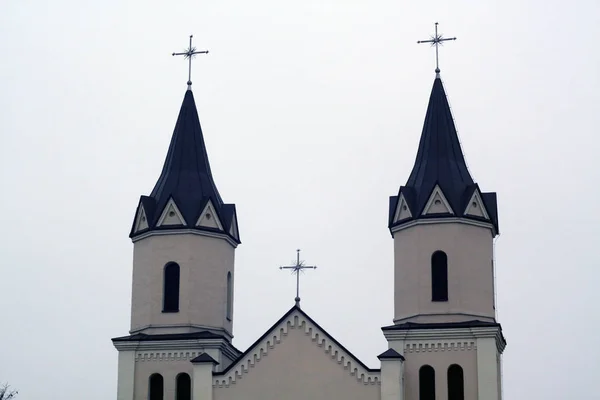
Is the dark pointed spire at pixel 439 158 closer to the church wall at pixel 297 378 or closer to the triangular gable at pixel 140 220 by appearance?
the church wall at pixel 297 378

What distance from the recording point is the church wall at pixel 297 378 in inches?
1698

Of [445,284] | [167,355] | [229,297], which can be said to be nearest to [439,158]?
[445,284]

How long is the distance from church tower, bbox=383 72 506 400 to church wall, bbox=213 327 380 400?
192 centimetres

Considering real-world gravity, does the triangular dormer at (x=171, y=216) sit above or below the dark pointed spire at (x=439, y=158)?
below

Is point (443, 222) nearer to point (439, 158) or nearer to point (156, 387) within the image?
point (439, 158)

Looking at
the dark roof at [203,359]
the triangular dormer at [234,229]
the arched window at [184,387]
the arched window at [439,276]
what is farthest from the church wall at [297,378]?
the triangular dormer at [234,229]

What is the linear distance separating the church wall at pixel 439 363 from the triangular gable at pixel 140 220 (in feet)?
35.3

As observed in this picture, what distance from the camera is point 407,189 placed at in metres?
45.8

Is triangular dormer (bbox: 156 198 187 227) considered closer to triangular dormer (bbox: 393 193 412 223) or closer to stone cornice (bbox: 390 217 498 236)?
triangular dormer (bbox: 393 193 412 223)

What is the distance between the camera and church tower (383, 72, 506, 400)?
43.0 meters

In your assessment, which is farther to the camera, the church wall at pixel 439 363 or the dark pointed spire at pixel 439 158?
the dark pointed spire at pixel 439 158

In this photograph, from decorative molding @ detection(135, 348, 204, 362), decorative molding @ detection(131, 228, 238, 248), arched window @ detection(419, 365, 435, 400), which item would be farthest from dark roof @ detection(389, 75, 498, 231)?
decorative molding @ detection(135, 348, 204, 362)

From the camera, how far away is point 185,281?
45.8 meters

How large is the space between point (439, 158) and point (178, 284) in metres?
10.4
